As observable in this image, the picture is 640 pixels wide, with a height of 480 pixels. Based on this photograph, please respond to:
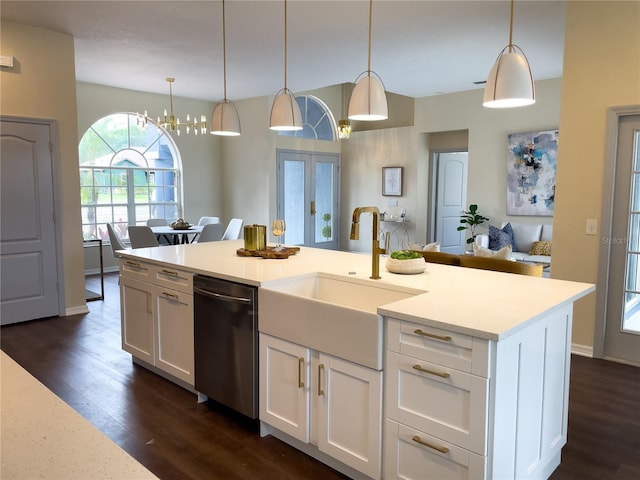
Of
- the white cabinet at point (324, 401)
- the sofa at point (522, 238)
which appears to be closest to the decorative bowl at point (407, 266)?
the white cabinet at point (324, 401)

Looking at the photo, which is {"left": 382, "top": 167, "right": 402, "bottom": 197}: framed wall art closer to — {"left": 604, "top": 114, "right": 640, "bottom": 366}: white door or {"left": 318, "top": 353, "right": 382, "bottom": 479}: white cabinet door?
{"left": 604, "top": 114, "right": 640, "bottom": 366}: white door

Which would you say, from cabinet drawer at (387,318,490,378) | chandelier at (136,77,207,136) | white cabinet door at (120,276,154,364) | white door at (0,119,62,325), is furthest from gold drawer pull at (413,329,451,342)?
chandelier at (136,77,207,136)

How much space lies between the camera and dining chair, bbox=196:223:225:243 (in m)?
6.57

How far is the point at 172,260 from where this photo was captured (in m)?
3.18

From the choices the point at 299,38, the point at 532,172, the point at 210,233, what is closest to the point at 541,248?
the point at 532,172

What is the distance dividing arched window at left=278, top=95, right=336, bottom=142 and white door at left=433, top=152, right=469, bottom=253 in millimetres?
2219

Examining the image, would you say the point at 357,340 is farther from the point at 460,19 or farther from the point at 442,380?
the point at 460,19

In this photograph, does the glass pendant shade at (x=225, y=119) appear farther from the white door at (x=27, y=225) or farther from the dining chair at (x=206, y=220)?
the dining chair at (x=206, y=220)

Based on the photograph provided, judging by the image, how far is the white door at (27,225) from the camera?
458 centimetres

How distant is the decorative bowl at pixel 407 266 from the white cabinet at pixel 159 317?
47.4 inches

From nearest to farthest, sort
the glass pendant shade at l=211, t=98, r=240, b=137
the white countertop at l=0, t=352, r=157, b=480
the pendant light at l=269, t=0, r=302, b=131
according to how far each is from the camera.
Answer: the white countertop at l=0, t=352, r=157, b=480 → the pendant light at l=269, t=0, r=302, b=131 → the glass pendant shade at l=211, t=98, r=240, b=137

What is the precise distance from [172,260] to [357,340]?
1.60 meters

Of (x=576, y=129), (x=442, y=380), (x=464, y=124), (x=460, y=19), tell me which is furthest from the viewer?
(x=464, y=124)

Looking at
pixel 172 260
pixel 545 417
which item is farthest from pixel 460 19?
pixel 545 417
